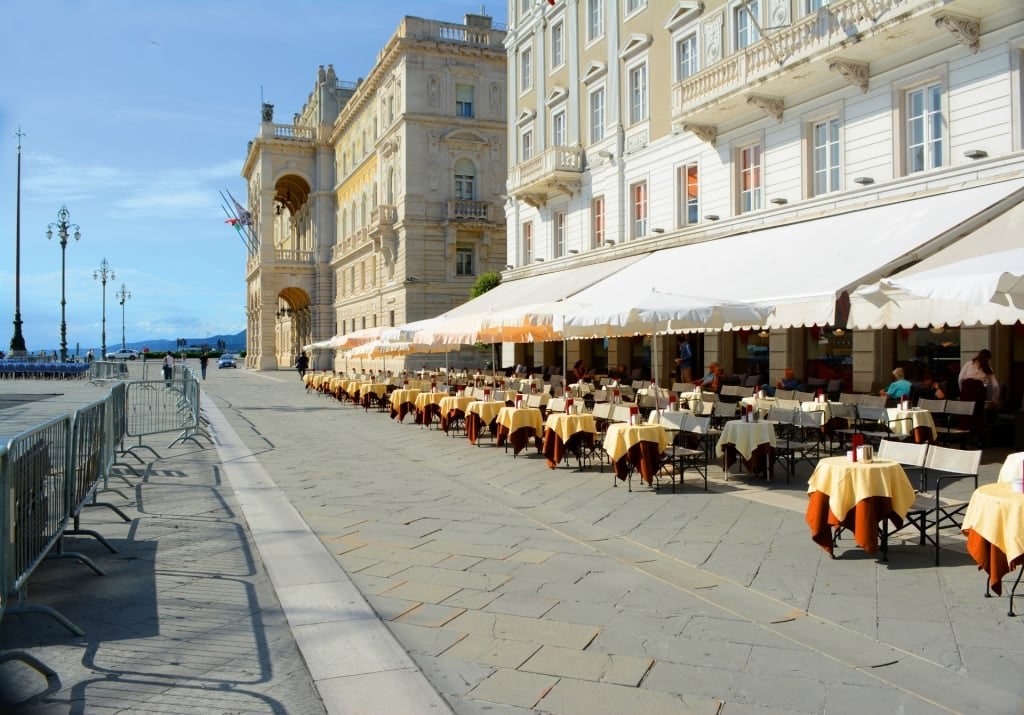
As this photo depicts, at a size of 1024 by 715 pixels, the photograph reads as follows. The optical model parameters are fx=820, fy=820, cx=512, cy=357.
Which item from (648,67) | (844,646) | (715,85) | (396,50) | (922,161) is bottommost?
(844,646)

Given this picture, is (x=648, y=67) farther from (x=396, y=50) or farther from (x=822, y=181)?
(x=396, y=50)

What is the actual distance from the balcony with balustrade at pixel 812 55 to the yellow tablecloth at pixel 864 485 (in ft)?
33.6

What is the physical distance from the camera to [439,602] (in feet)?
18.4

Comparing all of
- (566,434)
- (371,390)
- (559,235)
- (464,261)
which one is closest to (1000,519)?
(566,434)

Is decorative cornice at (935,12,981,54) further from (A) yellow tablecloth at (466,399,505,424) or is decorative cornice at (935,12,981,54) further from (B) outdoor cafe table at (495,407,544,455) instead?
(A) yellow tablecloth at (466,399,505,424)

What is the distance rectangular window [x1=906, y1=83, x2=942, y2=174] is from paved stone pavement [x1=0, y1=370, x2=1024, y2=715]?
7.58 meters

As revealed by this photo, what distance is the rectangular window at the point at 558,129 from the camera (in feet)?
91.6

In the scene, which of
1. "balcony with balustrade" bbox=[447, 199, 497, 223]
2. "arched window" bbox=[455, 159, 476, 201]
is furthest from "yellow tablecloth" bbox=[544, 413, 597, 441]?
"arched window" bbox=[455, 159, 476, 201]

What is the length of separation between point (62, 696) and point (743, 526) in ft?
19.6

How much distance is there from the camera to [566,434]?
11570 millimetres

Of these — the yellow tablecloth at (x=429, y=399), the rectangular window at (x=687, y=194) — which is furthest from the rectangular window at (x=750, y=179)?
the yellow tablecloth at (x=429, y=399)

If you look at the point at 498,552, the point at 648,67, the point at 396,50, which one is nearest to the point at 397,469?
the point at 498,552

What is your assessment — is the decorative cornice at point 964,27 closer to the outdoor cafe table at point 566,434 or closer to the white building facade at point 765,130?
the white building facade at point 765,130

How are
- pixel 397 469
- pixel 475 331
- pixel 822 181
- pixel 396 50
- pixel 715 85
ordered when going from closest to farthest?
pixel 397 469, pixel 475 331, pixel 822 181, pixel 715 85, pixel 396 50
